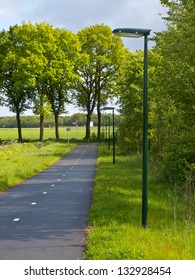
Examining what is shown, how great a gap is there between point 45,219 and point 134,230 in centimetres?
379

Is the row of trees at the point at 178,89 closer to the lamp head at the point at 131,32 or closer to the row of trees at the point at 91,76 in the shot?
the row of trees at the point at 91,76

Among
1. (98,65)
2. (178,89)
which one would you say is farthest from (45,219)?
(98,65)

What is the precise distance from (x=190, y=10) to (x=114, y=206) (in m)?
9.36

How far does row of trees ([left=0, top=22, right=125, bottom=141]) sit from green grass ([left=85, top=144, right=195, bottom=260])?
4136 cm

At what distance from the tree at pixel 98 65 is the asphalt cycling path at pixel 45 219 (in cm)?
4596

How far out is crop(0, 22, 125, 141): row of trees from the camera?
192 feet

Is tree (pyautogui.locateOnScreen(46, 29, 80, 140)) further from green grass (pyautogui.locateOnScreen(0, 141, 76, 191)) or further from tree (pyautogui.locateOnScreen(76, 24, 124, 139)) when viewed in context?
green grass (pyautogui.locateOnScreen(0, 141, 76, 191))

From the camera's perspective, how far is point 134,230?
11477 millimetres

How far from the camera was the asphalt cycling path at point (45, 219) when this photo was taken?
33.4 feet

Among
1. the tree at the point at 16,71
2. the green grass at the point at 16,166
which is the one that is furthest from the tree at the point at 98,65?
the green grass at the point at 16,166

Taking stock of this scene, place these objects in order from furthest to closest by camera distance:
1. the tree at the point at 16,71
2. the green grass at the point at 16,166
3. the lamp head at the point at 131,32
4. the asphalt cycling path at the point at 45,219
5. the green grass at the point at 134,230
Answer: the tree at the point at 16,71 < the green grass at the point at 16,166 < the lamp head at the point at 131,32 < the asphalt cycling path at the point at 45,219 < the green grass at the point at 134,230

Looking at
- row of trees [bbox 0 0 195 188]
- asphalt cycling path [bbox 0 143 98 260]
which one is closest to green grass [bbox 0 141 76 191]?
asphalt cycling path [bbox 0 143 98 260]
